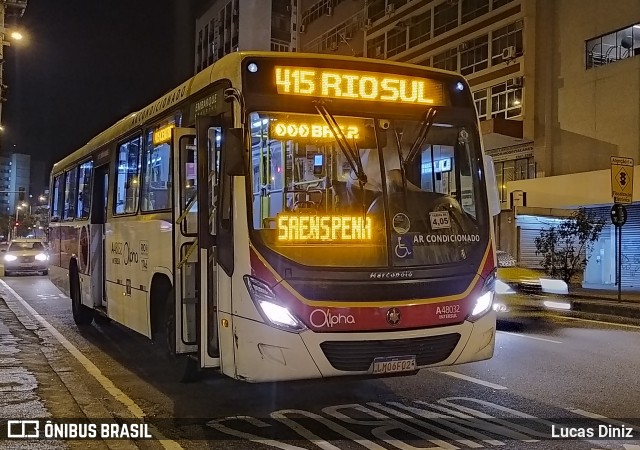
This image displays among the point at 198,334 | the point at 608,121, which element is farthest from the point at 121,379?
the point at 608,121

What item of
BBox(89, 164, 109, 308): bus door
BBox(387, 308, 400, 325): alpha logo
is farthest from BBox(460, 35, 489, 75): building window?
BBox(387, 308, 400, 325): alpha logo

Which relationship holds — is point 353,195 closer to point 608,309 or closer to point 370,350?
point 370,350

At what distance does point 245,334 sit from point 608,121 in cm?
2789

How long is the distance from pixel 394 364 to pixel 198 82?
3.71 meters

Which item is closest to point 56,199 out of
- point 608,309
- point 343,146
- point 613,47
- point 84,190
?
point 84,190

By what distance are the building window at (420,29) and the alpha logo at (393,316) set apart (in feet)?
123

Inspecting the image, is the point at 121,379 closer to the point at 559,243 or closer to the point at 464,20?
the point at 559,243

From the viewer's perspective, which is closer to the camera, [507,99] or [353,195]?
[353,195]

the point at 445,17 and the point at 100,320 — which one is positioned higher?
the point at 445,17

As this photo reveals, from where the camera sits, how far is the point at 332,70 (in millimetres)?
6754

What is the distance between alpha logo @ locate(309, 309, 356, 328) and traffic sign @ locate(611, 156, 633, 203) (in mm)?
12800

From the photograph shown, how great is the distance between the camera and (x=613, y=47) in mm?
30391

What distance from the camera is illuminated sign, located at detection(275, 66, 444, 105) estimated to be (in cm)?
658

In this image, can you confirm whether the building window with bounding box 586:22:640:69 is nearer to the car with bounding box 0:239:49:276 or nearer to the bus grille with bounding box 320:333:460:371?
the car with bounding box 0:239:49:276
